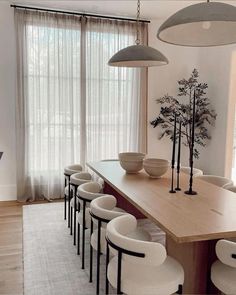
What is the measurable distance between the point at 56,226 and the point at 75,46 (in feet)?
9.36

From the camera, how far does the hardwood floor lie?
8.55ft

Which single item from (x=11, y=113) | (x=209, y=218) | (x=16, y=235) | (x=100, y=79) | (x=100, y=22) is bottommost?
(x=16, y=235)

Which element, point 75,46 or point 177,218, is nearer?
Result: point 177,218

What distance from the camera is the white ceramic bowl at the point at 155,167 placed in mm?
3160

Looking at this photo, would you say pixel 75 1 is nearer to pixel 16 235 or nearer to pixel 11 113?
pixel 11 113

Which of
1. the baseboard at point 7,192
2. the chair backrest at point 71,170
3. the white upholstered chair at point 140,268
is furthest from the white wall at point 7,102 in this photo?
the white upholstered chair at point 140,268

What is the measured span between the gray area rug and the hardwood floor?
0.06 metres

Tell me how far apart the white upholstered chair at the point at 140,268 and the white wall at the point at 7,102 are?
3.45 m

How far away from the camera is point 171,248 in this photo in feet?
7.97

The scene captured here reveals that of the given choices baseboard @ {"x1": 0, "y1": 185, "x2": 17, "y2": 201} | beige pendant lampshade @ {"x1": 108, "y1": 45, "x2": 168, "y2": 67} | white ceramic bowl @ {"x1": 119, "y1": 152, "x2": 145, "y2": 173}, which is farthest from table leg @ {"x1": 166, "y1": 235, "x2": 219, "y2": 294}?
baseboard @ {"x1": 0, "y1": 185, "x2": 17, "y2": 201}

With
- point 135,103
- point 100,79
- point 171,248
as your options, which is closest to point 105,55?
point 100,79

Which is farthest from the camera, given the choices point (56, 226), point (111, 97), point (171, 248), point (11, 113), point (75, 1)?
point (111, 97)

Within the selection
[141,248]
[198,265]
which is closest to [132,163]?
[198,265]

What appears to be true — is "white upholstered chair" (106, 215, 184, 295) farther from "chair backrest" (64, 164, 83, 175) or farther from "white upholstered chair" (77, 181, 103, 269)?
"chair backrest" (64, 164, 83, 175)
